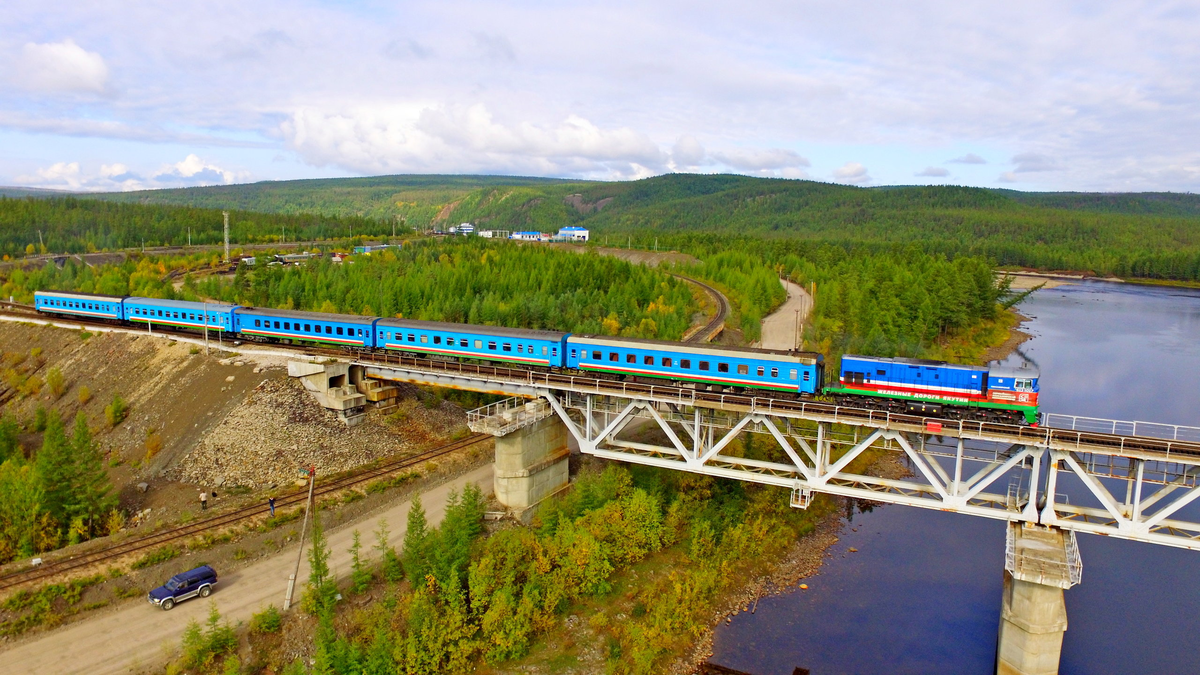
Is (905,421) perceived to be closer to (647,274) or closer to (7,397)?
(7,397)

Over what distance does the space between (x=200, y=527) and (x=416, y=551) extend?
10.7 metres

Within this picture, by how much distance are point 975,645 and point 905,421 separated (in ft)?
33.9

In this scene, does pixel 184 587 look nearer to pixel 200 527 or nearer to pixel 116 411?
pixel 200 527

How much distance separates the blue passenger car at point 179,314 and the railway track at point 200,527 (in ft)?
62.9

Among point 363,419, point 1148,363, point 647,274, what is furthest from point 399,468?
point 1148,363

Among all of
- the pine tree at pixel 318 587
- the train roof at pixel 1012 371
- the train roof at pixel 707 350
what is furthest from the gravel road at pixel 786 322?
the pine tree at pixel 318 587

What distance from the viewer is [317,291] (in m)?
74.9

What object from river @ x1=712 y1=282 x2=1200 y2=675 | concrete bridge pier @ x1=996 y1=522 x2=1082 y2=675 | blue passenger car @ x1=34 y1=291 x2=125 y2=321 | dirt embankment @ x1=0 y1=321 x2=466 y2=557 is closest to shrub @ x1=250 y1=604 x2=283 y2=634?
dirt embankment @ x1=0 y1=321 x2=466 y2=557

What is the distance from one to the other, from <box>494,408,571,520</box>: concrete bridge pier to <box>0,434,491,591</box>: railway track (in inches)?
262

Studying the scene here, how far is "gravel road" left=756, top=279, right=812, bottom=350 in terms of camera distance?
248 feet

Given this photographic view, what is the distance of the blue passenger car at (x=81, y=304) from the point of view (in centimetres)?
5753

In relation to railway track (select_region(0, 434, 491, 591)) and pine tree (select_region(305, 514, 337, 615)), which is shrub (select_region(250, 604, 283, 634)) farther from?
railway track (select_region(0, 434, 491, 591))

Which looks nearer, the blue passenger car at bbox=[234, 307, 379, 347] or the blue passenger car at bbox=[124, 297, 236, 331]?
the blue passenger car at bbox=[234, 307, 379, 347]

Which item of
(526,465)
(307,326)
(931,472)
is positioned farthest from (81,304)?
(931,472)
